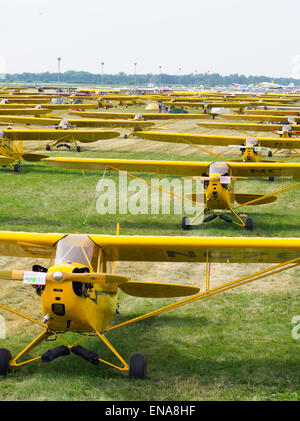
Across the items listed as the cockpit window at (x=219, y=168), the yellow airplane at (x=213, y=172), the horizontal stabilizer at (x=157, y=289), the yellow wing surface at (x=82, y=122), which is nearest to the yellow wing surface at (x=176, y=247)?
the horizontal stabilizer at (x=157, y=289)

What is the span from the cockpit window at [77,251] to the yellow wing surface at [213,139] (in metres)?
14.6

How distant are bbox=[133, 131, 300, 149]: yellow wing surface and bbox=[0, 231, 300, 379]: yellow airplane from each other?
13962mm

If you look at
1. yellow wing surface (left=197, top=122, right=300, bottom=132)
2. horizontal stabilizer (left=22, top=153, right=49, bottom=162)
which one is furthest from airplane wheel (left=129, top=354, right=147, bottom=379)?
yellow wing surface (left=197, top=122, right=300, bottom=132)

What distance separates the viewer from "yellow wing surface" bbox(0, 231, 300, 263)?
6.99 metres

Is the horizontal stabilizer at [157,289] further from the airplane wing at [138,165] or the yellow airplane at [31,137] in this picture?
the yellow airplane at [31,137]

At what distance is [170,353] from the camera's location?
24.8 feet

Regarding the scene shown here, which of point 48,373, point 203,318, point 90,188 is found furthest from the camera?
point 90,188

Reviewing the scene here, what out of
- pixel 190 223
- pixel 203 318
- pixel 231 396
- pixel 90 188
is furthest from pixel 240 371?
pixel 90 188

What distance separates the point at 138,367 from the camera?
6633 millimetres

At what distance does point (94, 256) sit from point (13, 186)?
14.5 metres

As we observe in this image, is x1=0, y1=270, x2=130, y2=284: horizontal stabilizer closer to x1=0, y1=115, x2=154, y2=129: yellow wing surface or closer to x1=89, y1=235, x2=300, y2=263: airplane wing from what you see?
x1=89, y1=235, x2=300, y2=263: airplane wing

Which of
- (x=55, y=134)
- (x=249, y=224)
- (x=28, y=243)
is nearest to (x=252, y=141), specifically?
(x=249, y=224)

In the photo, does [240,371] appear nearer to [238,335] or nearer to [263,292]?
[238,335]

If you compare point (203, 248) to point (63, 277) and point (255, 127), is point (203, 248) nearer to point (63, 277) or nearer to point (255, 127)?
point (63, 277)
